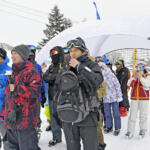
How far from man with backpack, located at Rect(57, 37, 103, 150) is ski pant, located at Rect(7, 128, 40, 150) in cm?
53

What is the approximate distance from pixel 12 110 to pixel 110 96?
3.11 meters

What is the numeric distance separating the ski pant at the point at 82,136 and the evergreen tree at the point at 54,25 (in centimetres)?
3310

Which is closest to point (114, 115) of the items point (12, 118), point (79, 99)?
point (79, 99)

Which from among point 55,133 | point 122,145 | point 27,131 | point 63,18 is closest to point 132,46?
point 122,145

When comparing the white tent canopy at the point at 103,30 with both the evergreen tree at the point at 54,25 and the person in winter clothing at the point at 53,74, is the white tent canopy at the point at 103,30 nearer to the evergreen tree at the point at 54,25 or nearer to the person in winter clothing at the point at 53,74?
the person in winter clothing at the point at 53,74

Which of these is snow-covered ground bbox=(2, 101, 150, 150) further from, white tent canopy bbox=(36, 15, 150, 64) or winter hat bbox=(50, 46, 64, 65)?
white tent canopy bbox=(36, 15, 150, 64)

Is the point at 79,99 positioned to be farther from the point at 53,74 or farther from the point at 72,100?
the point at 53,74

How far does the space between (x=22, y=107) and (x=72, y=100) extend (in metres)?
0.76

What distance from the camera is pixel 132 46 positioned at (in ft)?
26.5

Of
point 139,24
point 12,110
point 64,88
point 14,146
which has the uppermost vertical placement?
point 139,24

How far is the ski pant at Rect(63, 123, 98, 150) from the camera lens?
2.45 meters

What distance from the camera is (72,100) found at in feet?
7.64

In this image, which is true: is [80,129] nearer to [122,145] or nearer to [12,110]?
[12,110]

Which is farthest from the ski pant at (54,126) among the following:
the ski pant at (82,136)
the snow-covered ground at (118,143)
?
the ski pant at (82,136)
